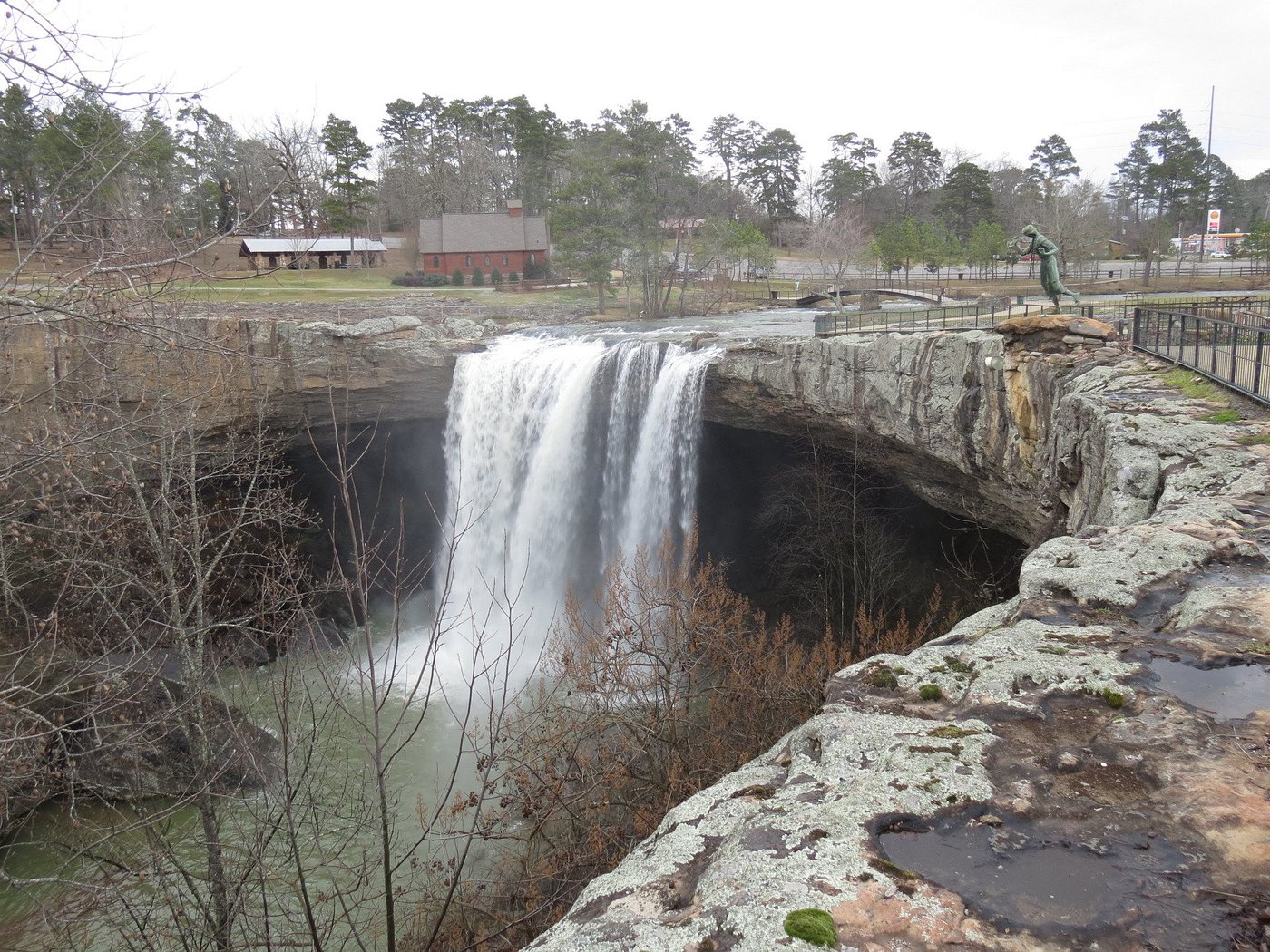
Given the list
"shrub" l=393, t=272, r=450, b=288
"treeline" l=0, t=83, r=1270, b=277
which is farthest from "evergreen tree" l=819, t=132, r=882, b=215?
"shrub" l=393, t=272, r=450, b=288

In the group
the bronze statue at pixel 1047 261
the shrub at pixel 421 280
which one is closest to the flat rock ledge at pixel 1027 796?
the bronze statue at pixel 1047 261

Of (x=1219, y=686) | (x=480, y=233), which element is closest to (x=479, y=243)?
(x=480, y=233)

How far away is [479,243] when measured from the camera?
45125 millimetres

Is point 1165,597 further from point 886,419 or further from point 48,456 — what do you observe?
point 886,419

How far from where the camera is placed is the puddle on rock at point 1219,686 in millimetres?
3627

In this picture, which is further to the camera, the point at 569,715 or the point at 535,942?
the point at 569,715

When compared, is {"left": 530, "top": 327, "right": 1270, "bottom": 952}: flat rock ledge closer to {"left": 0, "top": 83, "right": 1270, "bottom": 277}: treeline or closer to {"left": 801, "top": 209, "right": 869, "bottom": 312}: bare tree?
{"left": 0, "top": 83, "right": 1270, "bottom": 277}: treeline

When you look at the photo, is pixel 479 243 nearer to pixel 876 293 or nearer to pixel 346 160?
pixel 346 160

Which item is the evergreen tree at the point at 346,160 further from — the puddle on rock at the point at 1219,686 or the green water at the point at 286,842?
the puddle on rock at the point at 1219,686

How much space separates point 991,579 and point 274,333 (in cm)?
1784

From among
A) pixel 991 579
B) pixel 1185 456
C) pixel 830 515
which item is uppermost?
pixel 1185 456

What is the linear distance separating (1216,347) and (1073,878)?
910cm

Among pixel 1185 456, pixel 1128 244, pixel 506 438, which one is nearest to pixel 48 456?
pixel 1185 456

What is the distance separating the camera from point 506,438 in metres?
19.9
